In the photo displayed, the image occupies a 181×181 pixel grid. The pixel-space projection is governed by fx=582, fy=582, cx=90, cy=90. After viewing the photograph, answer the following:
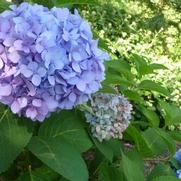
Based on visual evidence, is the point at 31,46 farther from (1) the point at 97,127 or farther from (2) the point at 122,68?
(2) the point at 122,68

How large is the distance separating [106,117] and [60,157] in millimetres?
152

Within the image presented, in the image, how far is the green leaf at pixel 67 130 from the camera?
4.00 ft

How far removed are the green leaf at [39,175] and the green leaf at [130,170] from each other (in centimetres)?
19

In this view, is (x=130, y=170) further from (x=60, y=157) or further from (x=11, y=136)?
(x=11, y=136)

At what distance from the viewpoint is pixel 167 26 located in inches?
221

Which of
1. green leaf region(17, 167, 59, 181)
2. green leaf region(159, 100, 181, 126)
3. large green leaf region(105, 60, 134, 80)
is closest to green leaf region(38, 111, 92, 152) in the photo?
green leaf region(17, 167, 59, 181)

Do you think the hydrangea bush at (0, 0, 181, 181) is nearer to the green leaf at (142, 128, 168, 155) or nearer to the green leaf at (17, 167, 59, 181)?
the green leaf at (17, 167, 59, 181)

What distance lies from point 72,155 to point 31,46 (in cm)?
24

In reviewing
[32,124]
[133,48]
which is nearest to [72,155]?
[32,124]

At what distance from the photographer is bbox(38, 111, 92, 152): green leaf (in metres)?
1.22

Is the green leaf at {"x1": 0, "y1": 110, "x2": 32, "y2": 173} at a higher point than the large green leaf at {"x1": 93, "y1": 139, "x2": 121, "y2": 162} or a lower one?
higher

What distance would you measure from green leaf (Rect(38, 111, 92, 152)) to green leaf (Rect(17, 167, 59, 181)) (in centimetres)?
10

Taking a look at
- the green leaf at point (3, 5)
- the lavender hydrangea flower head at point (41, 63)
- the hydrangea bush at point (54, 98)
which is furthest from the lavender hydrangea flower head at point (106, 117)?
the green leaf at point (3, 5)

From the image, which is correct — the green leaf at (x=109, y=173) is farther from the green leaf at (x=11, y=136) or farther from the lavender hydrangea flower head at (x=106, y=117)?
the green leaf at (x=11, y=136)
